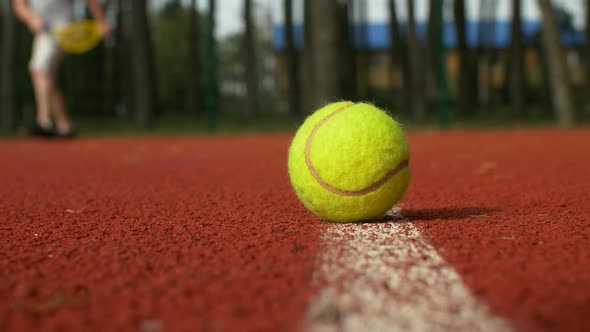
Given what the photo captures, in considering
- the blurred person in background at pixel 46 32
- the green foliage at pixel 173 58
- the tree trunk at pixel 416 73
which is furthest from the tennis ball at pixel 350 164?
the green foliage at pixel 173 58

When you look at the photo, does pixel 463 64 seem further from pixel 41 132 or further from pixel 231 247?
pixel 231 247

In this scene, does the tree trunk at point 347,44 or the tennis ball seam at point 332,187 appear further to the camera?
the tree trunk at point 347,44

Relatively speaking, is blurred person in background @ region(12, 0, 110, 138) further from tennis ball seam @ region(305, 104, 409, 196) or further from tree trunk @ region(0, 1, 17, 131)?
tennis ball seam @ region(305, 104, 409, 196)

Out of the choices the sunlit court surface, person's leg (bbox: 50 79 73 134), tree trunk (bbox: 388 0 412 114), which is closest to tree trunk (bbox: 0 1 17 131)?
person's leg (bbox: 50 79 73 134)

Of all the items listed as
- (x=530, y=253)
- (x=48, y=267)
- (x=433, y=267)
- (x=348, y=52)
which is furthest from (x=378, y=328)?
(x=348, y=52)

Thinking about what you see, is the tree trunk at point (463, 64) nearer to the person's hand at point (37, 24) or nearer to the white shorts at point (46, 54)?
the white shorts at point (46, 54)

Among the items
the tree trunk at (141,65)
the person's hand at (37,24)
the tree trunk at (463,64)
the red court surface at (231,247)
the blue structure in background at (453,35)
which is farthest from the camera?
the blue structure in background at (453,35)
